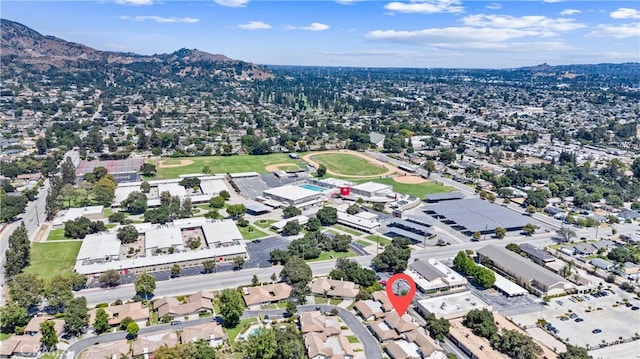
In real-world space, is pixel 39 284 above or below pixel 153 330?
above

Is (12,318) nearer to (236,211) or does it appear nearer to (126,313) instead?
(126,313)

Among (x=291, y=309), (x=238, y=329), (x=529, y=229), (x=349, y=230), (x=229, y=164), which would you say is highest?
(x=229, y=164)

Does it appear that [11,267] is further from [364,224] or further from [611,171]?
[611,171]

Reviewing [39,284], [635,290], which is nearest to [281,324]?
[39,284]

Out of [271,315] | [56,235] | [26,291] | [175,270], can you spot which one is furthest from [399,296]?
[56,235]

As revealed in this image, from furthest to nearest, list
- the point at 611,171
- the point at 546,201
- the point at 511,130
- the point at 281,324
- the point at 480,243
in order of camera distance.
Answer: the point at 511,130 < the point at 611,171 < the point at 546,201 < the point at 480,243 < the point at 281,324

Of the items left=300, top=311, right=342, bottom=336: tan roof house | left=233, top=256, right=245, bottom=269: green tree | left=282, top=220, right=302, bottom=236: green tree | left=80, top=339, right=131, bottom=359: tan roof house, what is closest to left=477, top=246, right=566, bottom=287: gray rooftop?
left=300, top=311, right=342, bottom=336: tan roof house

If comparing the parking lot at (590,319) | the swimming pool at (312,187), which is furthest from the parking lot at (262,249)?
the parking lot at (590,319)
